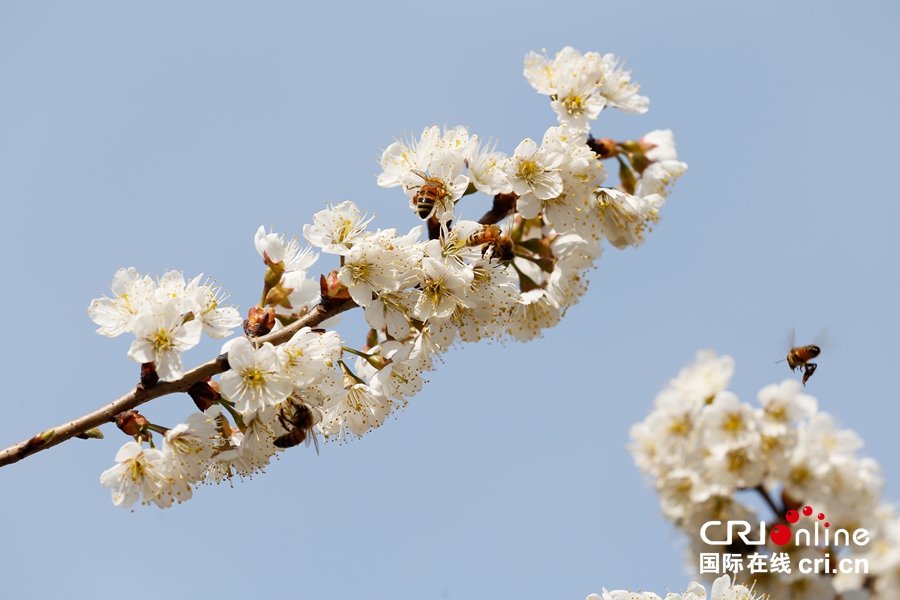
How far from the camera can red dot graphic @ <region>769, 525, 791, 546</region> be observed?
278 centimetres

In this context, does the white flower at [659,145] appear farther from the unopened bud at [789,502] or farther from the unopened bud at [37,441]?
the unopened bud at [37,441]

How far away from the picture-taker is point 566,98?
386 cm

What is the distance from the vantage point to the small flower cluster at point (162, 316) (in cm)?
310

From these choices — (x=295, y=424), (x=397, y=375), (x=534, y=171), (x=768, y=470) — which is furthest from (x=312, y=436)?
(x=768, y=470)

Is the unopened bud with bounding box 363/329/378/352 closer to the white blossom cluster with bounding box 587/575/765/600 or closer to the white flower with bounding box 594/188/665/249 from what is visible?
the white flower with bounding box 594/188/665/249

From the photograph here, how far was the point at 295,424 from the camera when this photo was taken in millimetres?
3275

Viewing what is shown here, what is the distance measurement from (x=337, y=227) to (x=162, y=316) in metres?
0.92

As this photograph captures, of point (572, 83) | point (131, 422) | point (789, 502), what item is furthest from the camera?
point (572, 83)

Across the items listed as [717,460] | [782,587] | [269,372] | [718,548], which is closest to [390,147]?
[269,372]

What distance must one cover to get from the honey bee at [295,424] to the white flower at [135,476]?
562mm

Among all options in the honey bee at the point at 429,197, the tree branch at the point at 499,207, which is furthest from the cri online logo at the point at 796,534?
the honey bee at the point at 429,197

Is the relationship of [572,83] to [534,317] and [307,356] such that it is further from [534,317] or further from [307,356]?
[307,356]

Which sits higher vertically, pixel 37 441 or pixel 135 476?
pixel 135 476

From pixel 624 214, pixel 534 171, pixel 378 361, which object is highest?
pixel 624 214
